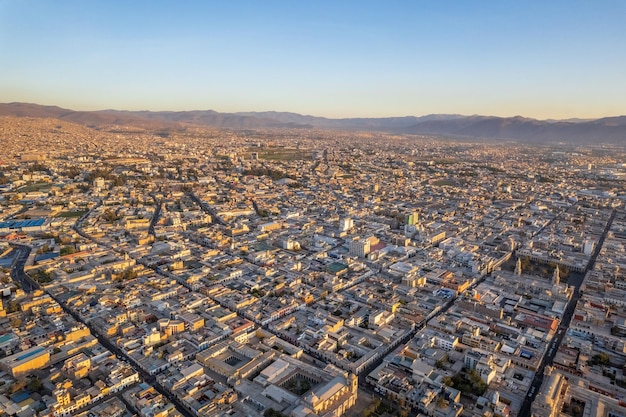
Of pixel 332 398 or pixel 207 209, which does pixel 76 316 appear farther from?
pixel 207 209

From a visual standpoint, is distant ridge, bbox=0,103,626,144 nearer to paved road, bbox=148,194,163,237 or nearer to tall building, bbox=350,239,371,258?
paved road, bbox=148,194,163,237

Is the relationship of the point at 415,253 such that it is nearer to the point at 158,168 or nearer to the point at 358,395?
the point at 358,395

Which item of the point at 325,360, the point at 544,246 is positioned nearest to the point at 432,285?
the point at 325,360

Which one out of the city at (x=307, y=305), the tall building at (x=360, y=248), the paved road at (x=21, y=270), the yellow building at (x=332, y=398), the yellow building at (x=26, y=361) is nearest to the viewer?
the yellow building at (x=332, y=398)

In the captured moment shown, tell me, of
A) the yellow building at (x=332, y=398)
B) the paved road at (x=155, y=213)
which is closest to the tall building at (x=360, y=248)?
the yellow building at (x=332, y=398)

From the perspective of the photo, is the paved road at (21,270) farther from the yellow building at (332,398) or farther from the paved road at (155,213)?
the yellow building at (332,398)

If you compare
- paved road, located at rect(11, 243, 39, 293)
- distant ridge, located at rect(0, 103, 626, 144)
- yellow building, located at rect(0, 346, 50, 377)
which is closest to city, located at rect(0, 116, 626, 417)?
yellow building, located at rect(0, 346, 50, 377)

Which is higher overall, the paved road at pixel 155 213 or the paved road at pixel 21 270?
the paved road at pixel 155 213

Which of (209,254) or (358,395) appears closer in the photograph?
(358,395)
